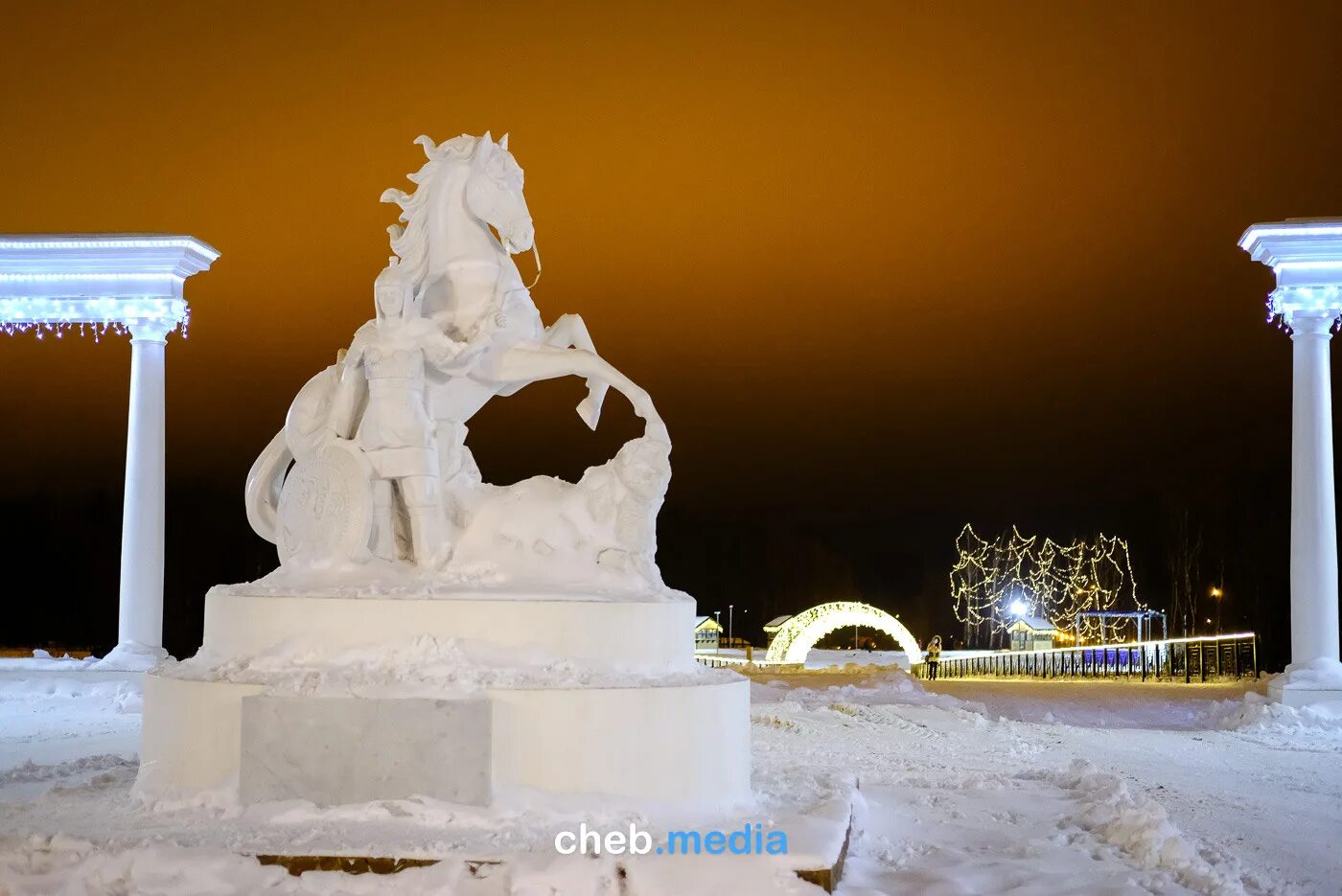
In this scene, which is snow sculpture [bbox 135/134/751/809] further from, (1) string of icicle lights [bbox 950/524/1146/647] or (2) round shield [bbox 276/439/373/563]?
(1) string of icicle lights [bbox 950/524/1146/647]

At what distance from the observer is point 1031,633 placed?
4278cm

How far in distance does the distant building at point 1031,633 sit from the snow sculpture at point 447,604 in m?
33.9

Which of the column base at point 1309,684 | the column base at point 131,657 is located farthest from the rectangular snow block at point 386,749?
the column base at point 1309,684

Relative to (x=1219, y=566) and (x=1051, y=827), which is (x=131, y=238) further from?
(x=1219, y=566)

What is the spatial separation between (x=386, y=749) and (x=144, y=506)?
1387cm

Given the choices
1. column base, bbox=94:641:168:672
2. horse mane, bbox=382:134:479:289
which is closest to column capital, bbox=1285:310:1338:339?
horse mane, bbox=382:134:479:289

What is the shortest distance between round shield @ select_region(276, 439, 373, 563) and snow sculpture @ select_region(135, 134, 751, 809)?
0.6 inches

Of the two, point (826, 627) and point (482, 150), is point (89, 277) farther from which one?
point (826, 627)

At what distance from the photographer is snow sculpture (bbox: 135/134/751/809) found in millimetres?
7879

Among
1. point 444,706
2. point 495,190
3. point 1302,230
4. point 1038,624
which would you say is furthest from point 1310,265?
point 1038,624

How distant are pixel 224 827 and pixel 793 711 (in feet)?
32.8

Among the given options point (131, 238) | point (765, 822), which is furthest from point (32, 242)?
point (765, 822)

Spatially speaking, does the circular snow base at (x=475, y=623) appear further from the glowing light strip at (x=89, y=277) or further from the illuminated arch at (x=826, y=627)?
the illuminated arch at (x=826, y=627)

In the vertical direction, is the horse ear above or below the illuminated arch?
above
